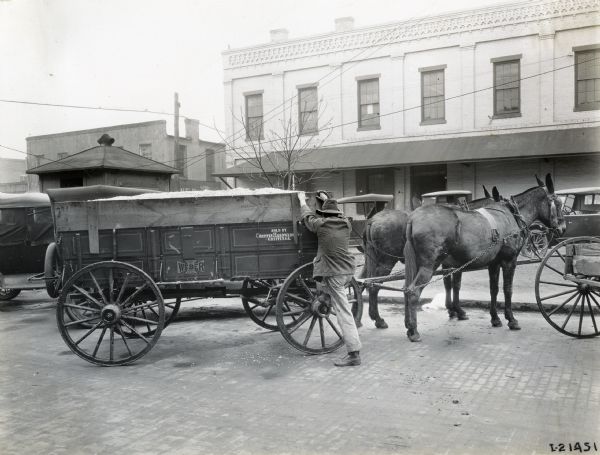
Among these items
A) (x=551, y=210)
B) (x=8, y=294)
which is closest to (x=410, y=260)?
(x=551, y=210)

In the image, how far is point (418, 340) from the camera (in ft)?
24.9

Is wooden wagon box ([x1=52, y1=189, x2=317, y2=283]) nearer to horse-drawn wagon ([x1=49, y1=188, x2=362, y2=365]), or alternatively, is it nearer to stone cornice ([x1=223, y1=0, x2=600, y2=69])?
horse-drawn wagon ([x1=49, y1=188, x2=362, y2=365])

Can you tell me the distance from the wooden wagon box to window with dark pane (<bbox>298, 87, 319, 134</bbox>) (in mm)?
16247

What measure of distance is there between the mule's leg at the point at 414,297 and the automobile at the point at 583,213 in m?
8.69

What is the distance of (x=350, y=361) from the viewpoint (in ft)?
21.2

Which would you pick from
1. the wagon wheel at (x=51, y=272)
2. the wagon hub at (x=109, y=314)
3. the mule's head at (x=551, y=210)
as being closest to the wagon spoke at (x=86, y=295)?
the wagon hub at (x=109, y=314)

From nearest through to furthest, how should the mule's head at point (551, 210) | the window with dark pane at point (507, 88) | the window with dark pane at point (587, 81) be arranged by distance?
the mule's head at point (551, 210) < the window with dark pane at point (587, 81) < the window with dark pane at point (507, 88)

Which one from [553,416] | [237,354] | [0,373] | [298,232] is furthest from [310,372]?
[0,373]

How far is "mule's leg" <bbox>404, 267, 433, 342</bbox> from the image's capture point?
7.53m

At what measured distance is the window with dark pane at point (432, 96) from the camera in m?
20.9

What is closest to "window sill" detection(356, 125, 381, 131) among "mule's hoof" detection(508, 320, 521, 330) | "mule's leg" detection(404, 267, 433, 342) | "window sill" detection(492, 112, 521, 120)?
"window sill" detection(492, 112, 521, 120)

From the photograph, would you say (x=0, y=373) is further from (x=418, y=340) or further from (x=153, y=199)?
(x=418, y=340)

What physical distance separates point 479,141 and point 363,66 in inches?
214

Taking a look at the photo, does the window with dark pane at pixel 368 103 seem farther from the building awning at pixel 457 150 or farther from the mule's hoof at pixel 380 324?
the mule's hoof at pixel 380 324
